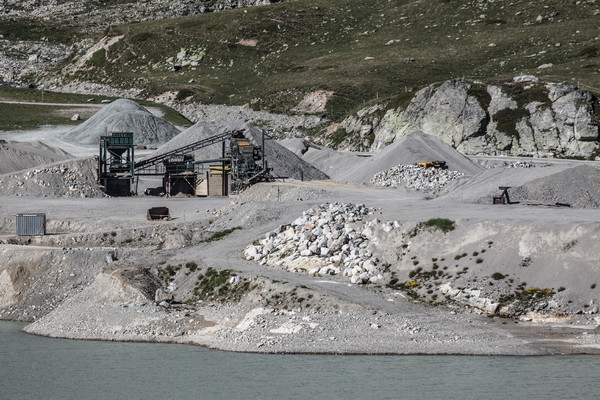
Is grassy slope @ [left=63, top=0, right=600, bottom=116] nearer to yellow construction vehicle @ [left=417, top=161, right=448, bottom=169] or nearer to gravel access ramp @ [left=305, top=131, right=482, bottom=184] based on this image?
gravel access ramp @ [left=305, top=131, right=482, bottom=184]

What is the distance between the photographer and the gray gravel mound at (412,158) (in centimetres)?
10288

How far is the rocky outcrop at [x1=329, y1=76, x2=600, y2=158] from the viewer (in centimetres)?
11588

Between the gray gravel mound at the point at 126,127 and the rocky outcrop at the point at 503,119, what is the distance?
31.0 metres

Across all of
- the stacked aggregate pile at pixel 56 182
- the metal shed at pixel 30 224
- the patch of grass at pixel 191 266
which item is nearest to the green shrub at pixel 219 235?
the patch of grass at pixel 191 266

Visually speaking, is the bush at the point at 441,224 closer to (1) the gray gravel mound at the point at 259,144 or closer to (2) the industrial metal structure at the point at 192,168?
(2) the industrial metal structure at the point at 192,168

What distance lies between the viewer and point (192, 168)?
3996 inches

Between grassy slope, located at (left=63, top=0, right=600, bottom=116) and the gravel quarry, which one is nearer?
the gravel quarry

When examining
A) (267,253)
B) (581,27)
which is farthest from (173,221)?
(581,27)

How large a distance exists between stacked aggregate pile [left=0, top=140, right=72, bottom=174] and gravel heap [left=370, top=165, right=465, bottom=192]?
41189 mm

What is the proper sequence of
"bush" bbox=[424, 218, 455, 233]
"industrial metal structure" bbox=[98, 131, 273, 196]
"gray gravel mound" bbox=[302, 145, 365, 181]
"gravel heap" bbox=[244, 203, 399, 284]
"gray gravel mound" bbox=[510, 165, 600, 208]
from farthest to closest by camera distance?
"gray gravel mound" bbox=[302, 145, 365, 181] → "industrial metal structure" bbox=[98, 131, 273, 196] → "gray gravel mound" bbox=[510, 165, 600, 208] → "bush" bbox=[424, 218, 455, 233] → "gravel heap" bbox=[244, 203, 399, 284]

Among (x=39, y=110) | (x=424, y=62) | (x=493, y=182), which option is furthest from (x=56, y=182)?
(x=424, y=62)

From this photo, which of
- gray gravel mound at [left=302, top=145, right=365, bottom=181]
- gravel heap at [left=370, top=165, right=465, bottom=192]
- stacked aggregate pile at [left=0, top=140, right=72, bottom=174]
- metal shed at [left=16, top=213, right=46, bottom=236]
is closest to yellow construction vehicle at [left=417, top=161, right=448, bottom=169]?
gravel heap at [left=370, top=165, right=465, bottom=192]

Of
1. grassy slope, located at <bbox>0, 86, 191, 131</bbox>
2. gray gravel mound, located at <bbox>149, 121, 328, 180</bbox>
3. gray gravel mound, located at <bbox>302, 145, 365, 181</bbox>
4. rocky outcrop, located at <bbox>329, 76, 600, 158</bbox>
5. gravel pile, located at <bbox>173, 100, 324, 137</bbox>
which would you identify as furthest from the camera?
gravel pile, located at <bbox>173, 100, 324, 137</bbox>

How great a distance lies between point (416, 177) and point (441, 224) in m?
34.7
